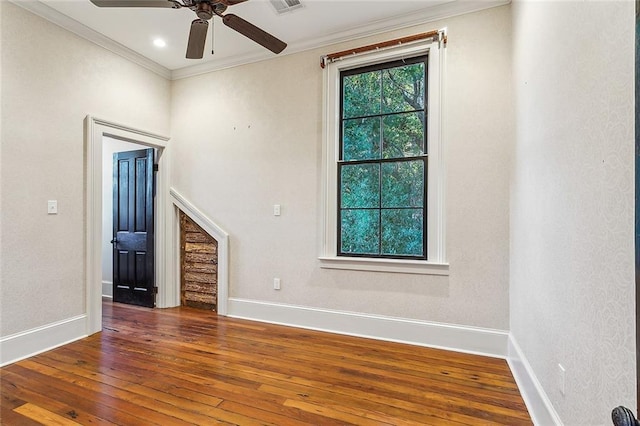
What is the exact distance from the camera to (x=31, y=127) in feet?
9.21

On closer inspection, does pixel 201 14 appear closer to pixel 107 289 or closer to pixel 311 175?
pixel 311 175

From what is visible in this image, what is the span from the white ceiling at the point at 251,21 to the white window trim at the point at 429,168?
10.7 inches

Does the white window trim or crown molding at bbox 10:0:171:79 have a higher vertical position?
crown molding at bbox 10:0:171:79

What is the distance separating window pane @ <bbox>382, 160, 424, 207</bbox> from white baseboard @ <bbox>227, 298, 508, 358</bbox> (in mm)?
1110

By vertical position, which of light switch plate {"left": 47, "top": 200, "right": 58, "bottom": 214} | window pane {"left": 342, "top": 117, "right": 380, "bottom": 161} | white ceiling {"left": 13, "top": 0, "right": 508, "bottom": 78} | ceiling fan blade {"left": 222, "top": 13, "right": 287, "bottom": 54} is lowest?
light switch plate {"left": 47, "top": 200, "right": 58, "bottom": 214}

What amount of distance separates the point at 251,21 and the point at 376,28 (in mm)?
1208

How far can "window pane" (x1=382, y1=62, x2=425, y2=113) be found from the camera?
3086 mm

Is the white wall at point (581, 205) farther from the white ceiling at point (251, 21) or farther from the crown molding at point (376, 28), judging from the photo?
the white ceiling at point (251, 21)

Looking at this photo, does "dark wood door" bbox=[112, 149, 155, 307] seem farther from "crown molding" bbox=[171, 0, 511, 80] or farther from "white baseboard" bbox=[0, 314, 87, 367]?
"crown molding" bbox=[171, 0, 511, 80]

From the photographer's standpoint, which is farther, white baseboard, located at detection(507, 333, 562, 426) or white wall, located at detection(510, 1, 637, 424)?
white baseboard, located at detection(507, 333, 562, 426)

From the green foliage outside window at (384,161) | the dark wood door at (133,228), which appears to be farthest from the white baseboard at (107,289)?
the green foliage outside window at (384,161)

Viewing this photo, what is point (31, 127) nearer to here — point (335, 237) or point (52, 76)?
point (52, 76)

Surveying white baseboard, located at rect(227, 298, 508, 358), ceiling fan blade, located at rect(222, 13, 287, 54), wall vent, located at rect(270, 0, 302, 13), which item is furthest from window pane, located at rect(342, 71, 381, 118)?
white baseboard, located at rect(227, 298, 508, 358)

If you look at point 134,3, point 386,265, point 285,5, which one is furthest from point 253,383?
point 285,5
